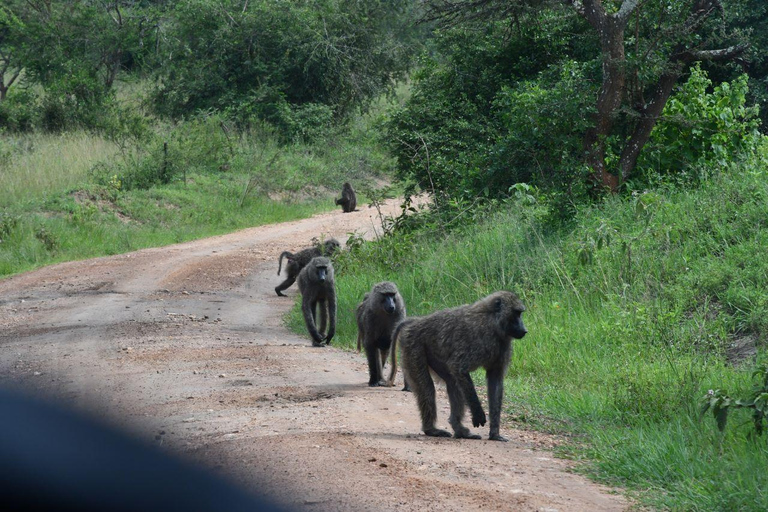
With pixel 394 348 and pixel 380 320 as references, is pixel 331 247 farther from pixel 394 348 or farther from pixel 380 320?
pixel 394 348

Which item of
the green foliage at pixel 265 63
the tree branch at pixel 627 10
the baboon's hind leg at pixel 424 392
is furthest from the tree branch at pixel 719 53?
the green foliage at pixel 265 63

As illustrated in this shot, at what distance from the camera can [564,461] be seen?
5387 millimetres

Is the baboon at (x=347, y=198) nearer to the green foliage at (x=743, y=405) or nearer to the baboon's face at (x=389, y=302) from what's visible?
A: the baboon's face at (x=389, y=302)

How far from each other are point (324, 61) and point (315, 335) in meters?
20.8

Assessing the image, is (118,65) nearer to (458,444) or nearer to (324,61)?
(324,61)

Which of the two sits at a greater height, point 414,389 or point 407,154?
point 407,154

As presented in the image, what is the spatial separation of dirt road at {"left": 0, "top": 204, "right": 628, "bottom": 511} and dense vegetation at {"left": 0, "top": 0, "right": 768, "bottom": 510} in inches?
27.5

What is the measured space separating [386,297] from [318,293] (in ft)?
8.01

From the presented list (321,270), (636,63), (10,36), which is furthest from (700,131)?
(10,36)

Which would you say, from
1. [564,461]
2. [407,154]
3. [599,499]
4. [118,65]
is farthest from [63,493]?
[118,65]

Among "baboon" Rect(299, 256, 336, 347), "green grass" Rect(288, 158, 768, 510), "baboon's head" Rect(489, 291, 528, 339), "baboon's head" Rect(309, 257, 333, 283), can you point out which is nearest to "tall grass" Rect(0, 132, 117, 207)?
"green grass" Rect(288, 158, 768, 510)

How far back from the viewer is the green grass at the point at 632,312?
4.95 m

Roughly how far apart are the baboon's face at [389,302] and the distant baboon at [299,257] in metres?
5.51

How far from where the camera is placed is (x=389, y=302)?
804cm
